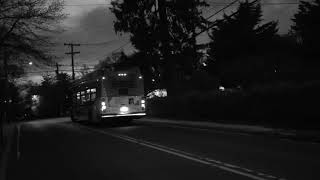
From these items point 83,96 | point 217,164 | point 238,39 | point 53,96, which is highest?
point 238,39

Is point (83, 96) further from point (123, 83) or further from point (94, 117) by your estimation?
point (123, 83)

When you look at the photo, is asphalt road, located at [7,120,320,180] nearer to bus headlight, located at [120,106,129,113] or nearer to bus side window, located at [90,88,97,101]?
bus headlight, located at [120,106,129,113]

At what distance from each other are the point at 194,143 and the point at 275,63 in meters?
27.6

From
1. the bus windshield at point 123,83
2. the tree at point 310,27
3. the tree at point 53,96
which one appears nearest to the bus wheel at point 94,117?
the bus windshield at point 123,83

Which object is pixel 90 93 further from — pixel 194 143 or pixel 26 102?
pixel 26 102

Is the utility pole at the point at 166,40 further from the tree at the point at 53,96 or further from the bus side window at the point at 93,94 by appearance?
the tree at the point at 53,96

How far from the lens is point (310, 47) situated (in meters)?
47.9

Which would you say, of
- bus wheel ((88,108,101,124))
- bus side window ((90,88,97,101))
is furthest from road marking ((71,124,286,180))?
bus side window ((90,88,97,101))

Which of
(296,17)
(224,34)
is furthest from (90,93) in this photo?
(296,17)

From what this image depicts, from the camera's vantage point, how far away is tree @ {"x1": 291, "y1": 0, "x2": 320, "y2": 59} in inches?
1870

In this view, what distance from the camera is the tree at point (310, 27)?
47.5 meters

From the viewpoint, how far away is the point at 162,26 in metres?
40.5

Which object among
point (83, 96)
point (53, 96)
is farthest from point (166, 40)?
point (53, 96)

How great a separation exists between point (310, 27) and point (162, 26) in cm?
1640
